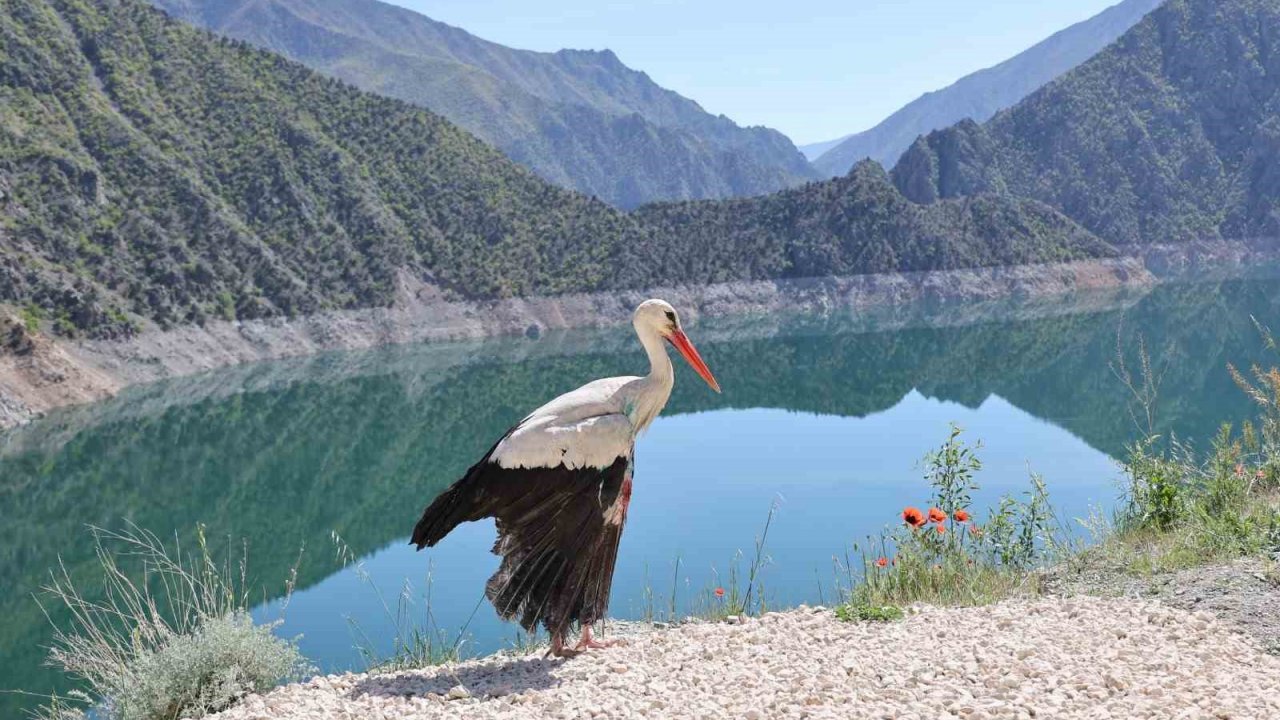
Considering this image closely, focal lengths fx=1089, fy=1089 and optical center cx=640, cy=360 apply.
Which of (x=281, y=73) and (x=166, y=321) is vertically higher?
(x=281, y=73)

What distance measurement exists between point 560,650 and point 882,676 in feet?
7.56

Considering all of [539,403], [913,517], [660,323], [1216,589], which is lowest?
[539,403]

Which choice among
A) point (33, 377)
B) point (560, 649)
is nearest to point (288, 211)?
point (33, 377)

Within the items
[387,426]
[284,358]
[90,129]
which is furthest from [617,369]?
[90,129]

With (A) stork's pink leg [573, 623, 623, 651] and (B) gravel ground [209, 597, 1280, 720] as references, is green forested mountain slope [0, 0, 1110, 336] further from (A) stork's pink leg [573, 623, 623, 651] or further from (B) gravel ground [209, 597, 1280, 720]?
(B) gravel ground [209, 597, 1280, 720]

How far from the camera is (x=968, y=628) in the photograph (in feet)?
21.8

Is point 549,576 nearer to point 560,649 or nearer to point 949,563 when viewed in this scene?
point 560,649

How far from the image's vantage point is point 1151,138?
149m

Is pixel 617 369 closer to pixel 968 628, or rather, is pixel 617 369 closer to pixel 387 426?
pixel 387 426

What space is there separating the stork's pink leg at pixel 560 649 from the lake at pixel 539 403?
71.8 inches

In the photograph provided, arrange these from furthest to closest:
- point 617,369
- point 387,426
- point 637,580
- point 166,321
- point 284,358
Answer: point 284,358 < point 166,321 < point 617,369 < point 387,426 < point 637,580

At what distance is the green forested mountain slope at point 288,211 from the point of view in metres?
65.1

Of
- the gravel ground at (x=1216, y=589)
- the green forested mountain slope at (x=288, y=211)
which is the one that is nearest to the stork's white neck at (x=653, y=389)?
the gravel ground at (x=1216, y=589)

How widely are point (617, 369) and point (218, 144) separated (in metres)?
44.1
